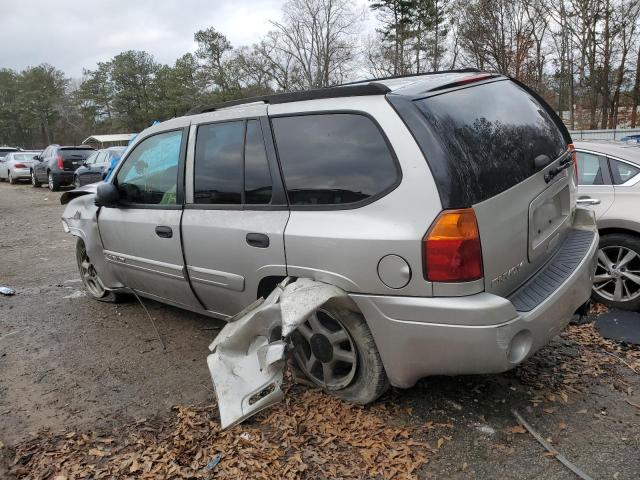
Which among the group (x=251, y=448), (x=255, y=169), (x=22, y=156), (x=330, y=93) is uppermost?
(x=22, y=156)

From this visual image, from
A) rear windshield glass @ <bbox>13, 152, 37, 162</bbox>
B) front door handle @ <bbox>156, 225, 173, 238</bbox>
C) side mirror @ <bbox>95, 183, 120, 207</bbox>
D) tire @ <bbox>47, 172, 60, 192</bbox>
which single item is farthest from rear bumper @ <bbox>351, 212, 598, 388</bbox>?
rear windshield glass @ <bbox>13, 152, 37, 162</bbox>

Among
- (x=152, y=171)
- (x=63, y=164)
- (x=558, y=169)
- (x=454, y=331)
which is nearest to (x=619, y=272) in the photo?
(x=558, y=169)

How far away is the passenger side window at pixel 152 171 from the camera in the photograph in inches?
148

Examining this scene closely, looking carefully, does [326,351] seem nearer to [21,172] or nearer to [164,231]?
[164,231]

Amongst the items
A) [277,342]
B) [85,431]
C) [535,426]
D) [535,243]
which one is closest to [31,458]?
[85,431]

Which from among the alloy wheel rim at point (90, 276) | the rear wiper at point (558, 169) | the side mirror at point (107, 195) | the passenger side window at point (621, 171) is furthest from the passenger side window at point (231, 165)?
the passenger side window at point (621, 171)

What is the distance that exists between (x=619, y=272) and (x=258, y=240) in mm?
3230

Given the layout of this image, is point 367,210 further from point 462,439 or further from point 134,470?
point 134,470

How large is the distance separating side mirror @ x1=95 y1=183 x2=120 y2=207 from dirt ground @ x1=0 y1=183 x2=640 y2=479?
3.87 feet

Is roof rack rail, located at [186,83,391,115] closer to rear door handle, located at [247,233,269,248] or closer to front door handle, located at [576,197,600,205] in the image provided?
rear door handle, located at [247,233,269,248]

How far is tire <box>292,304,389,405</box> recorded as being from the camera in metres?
2.75

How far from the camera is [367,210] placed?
2564mm

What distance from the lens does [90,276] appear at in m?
5.28

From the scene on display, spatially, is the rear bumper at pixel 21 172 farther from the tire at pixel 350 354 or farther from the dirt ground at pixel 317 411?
the tire at pixel 350 354
